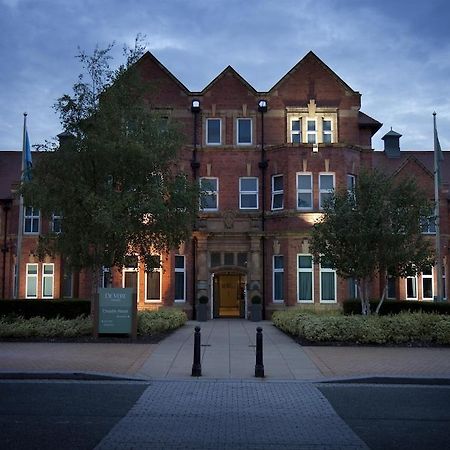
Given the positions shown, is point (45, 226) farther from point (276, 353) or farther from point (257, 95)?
point (276, 353)

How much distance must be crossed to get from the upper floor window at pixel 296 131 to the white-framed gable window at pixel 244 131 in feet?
7.00

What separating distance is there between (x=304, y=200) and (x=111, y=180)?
12510mm

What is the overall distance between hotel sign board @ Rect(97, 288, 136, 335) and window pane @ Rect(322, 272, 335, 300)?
13.6 m

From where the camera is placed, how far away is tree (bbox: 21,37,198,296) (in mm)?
19234

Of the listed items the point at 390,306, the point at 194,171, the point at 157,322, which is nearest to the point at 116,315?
the point at 157,322

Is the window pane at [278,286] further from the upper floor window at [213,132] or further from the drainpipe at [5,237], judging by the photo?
the drainpipe at [5,237]

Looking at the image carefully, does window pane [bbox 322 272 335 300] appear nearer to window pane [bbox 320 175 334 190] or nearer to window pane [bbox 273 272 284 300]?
window pane [bbox 273 272 284 300]

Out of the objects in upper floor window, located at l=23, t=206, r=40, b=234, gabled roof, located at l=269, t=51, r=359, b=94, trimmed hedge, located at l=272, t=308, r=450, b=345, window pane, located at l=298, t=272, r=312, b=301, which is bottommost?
trimmed hedge, located at l=272, t=308, r=450, b=345

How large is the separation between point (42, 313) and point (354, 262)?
37.1 feet

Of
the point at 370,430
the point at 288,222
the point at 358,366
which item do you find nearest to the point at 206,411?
the point at 370,430

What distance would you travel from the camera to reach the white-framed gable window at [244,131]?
32281 millimetres

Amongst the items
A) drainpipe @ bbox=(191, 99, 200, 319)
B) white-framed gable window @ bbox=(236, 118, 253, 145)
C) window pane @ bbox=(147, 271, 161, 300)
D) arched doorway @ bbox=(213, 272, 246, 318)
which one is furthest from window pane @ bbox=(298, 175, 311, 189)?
window pane @ bbox=(147, 271, 161, 300)

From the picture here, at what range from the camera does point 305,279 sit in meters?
30.2

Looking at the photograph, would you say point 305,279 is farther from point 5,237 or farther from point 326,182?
point 5,237
